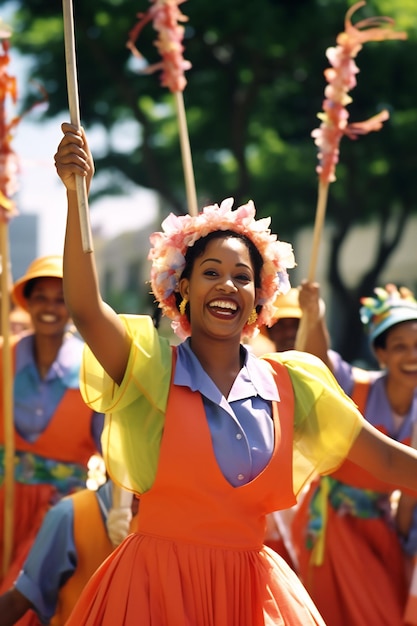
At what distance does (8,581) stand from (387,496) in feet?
5.76

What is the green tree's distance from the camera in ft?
49.8

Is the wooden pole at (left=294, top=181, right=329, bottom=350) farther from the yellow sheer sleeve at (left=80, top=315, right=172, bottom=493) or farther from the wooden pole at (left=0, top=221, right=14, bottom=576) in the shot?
the yellow sheer sleeve at (left=80, top=315, right=172, bottom=493)

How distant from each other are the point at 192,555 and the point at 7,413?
205cm

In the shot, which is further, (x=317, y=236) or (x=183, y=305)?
(x=317, y=236)

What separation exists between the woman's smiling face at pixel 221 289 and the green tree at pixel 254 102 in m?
12.1

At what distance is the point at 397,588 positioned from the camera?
16.6 feet

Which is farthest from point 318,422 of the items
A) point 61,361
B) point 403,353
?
point 61,361

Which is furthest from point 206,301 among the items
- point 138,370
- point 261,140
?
point 261,140

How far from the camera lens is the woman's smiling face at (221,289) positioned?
323 centimetres

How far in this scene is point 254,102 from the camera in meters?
16.8

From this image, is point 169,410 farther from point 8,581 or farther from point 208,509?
point 8,581

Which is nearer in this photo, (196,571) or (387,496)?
(196,571)

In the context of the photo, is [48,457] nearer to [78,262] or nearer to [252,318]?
[252,318]

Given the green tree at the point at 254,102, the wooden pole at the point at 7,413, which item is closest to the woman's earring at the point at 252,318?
the wooden pole at the point at 7,413
